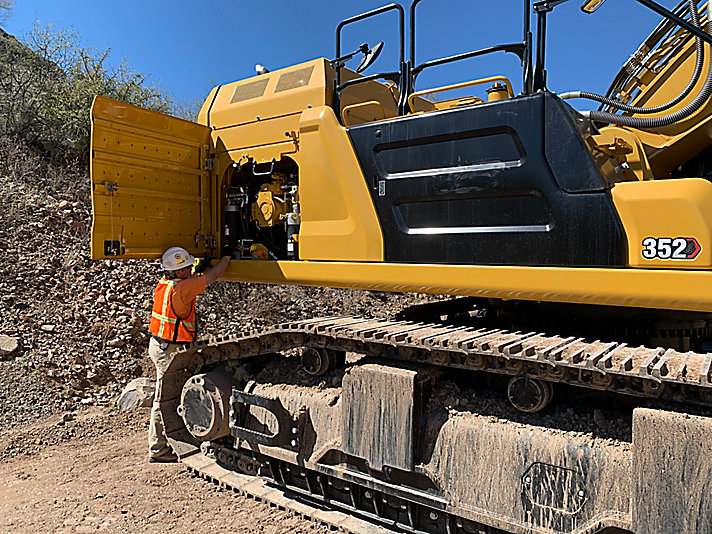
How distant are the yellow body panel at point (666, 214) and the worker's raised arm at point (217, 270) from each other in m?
2.98

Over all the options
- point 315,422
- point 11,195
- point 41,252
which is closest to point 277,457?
point 315,422

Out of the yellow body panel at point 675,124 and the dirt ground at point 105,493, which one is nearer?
the yellow body panel at point 675,124

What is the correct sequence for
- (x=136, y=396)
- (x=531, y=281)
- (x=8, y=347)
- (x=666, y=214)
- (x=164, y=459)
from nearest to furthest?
(x=666, y=214)
(x=531, y=281)
(x=164, y=459)
(x=136, y=396)
(x=8, y=347)

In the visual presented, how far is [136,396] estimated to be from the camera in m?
6.03

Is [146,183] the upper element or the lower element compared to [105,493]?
upper

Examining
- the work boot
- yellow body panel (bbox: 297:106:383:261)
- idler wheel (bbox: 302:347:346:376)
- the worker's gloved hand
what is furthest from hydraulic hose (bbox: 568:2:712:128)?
the work boot

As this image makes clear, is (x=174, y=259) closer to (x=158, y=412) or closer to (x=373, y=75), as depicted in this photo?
(x=158, y=412)

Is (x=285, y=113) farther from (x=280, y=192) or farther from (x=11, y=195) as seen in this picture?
(x=11, y=195)

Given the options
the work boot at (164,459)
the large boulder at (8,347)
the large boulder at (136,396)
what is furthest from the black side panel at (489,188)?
the large boulder at (8,347)

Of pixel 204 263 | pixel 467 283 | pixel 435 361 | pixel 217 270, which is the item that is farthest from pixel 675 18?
pixel 204 263

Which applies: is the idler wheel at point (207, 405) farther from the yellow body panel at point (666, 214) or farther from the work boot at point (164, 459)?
the yellow body panel at point (666, 214)

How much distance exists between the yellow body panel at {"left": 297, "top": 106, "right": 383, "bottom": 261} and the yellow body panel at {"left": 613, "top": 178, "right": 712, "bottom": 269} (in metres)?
1.44

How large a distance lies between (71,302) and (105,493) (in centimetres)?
406

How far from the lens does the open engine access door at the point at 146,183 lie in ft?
13.9
